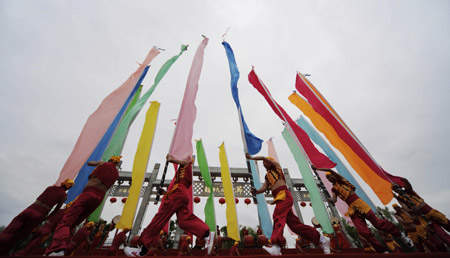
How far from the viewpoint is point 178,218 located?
269 centimetres

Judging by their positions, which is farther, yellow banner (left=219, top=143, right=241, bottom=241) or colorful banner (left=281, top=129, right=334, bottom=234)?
colorful banner (left=281, top=129, right=334, bottom=234)

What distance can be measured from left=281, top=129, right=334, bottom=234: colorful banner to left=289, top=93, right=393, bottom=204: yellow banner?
2065 millimetres

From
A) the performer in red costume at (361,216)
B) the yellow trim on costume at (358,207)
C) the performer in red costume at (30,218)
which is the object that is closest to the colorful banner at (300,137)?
the performer in red costume at (361,216)

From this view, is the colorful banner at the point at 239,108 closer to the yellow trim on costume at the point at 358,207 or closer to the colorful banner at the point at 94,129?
the yellow trim on costume at the point at 358,207

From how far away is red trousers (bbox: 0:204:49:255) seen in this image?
2.20m

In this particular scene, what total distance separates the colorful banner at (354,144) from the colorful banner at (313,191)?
279 centimetres

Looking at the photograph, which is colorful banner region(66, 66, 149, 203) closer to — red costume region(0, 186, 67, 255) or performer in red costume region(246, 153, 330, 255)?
red costume region(0, 186, 67, 255)

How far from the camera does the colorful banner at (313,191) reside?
22.3ft

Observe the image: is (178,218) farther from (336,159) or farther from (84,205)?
(336,159)

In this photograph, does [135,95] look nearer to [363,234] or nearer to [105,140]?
[105,140]

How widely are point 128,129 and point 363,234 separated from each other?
579 cm

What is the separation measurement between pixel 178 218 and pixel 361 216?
11.1 feet

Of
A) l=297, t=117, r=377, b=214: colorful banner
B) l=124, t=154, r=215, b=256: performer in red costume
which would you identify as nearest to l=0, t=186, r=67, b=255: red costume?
l=124, t=154, r=215, b=256: performer in red costume

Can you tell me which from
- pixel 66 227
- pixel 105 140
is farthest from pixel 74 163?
pixel 66 227
